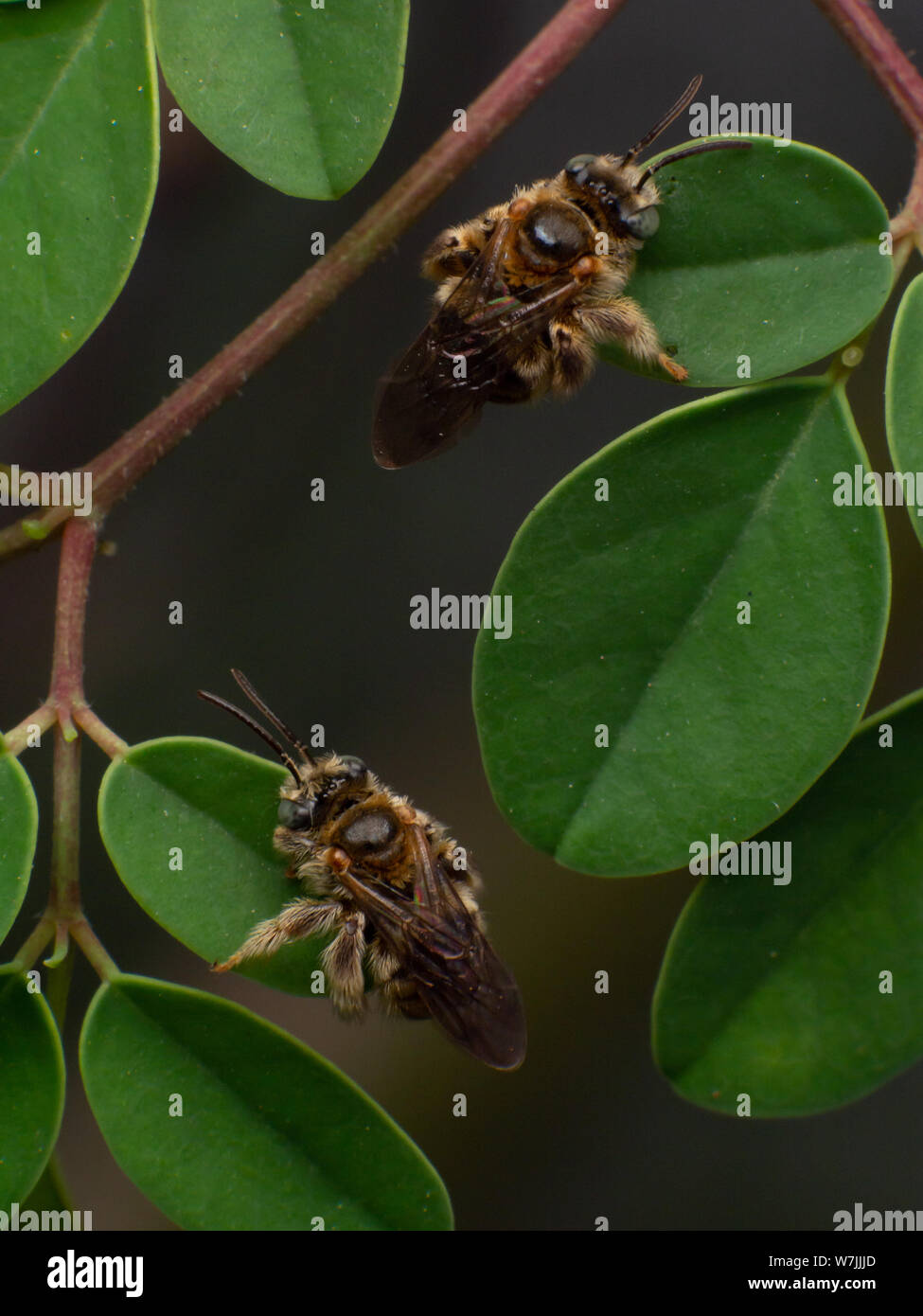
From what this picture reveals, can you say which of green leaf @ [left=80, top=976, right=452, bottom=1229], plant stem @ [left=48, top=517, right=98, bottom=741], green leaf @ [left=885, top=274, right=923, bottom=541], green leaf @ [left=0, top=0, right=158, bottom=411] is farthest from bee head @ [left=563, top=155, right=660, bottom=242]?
green leaf @ [left=80, top=976, right=452, bottom=1229]

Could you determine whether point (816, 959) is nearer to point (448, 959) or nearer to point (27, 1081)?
point (448, 959)

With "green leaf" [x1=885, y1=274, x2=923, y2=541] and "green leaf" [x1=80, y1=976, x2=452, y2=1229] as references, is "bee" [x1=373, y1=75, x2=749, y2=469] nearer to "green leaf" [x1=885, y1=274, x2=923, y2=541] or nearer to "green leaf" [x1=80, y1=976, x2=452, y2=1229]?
"green leaf" [x1=885, y1=274, x2=923, y2=541]

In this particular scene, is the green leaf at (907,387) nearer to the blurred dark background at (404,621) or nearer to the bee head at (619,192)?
the bee head at (619,192)

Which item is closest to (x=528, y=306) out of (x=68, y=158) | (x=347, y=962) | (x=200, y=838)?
(x=68, y=158)

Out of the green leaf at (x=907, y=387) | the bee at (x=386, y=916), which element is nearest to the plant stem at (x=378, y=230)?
the bee at (x=386, y=916)
